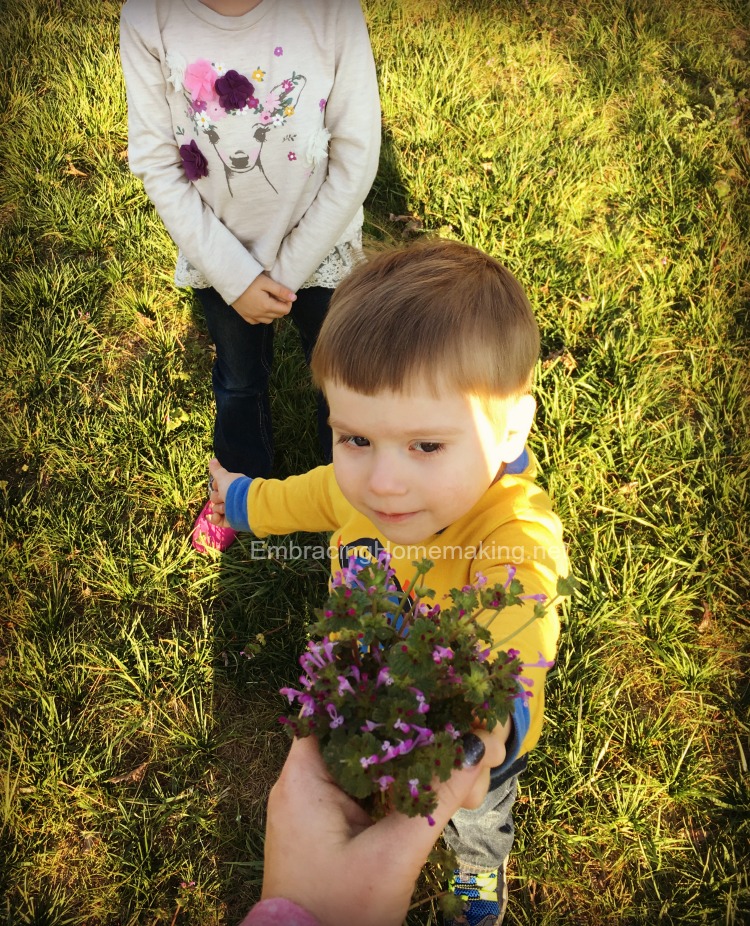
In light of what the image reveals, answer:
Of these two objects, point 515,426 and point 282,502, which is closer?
point 515,426

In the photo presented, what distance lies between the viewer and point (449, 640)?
1.29 meters

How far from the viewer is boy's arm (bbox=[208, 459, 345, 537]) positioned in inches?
93.2

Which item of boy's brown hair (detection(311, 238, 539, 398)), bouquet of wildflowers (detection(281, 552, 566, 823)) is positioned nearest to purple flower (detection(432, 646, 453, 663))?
bouquet of wildflowers (detection(281, 552, 566, 823))

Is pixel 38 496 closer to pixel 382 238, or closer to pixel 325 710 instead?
pixel 382 238

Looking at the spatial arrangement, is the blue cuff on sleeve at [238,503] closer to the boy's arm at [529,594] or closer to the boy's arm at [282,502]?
the boy's arm at [282,502]

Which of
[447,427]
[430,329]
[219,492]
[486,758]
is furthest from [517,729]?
[219,492]

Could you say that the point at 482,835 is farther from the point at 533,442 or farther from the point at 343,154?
the point at 343,154

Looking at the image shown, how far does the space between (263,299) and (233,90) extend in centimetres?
65

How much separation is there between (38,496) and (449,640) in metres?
2.42

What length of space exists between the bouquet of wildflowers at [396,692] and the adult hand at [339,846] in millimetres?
45

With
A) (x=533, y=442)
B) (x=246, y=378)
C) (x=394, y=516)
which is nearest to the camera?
(x=394, y=516)

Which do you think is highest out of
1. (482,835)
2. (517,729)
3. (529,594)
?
(529,594)

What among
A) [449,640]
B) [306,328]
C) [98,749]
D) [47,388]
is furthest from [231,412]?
[449,640]

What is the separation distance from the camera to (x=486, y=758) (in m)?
1.38
